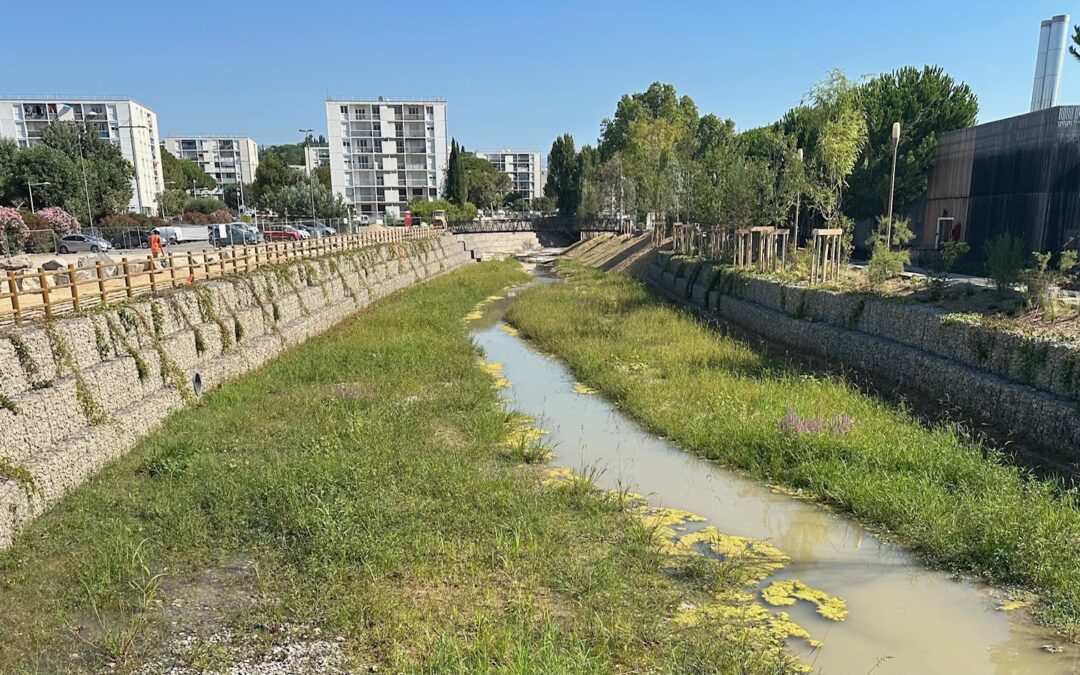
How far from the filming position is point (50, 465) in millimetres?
7445

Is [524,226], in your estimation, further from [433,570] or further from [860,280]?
[433,570]

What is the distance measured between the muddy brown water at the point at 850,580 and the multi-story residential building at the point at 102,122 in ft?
302

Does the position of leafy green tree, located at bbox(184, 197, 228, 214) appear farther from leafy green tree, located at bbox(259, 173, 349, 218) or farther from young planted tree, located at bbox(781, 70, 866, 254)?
young planted tree, located at bbox(781, 70, 866, 254)

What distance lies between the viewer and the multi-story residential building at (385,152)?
289 feet

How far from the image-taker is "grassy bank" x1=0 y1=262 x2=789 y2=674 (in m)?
4.91

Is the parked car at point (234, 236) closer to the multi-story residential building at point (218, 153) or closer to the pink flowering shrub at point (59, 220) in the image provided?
the pink flowering shrub at point (59, 220)

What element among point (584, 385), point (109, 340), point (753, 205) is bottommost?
point (584, 385)

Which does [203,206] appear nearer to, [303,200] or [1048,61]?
[303,200]

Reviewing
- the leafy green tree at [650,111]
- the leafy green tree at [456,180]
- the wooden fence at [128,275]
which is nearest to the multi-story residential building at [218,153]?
the leafy green tree at [456,180]

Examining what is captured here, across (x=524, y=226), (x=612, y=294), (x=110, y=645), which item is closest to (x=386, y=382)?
(x=110, y=645)

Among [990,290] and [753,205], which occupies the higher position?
[753,205]

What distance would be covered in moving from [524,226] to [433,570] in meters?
65.2

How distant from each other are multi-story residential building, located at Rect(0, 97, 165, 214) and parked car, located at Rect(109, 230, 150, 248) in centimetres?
4839

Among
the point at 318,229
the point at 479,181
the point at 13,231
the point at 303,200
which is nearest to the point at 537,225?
the point at 303,200
